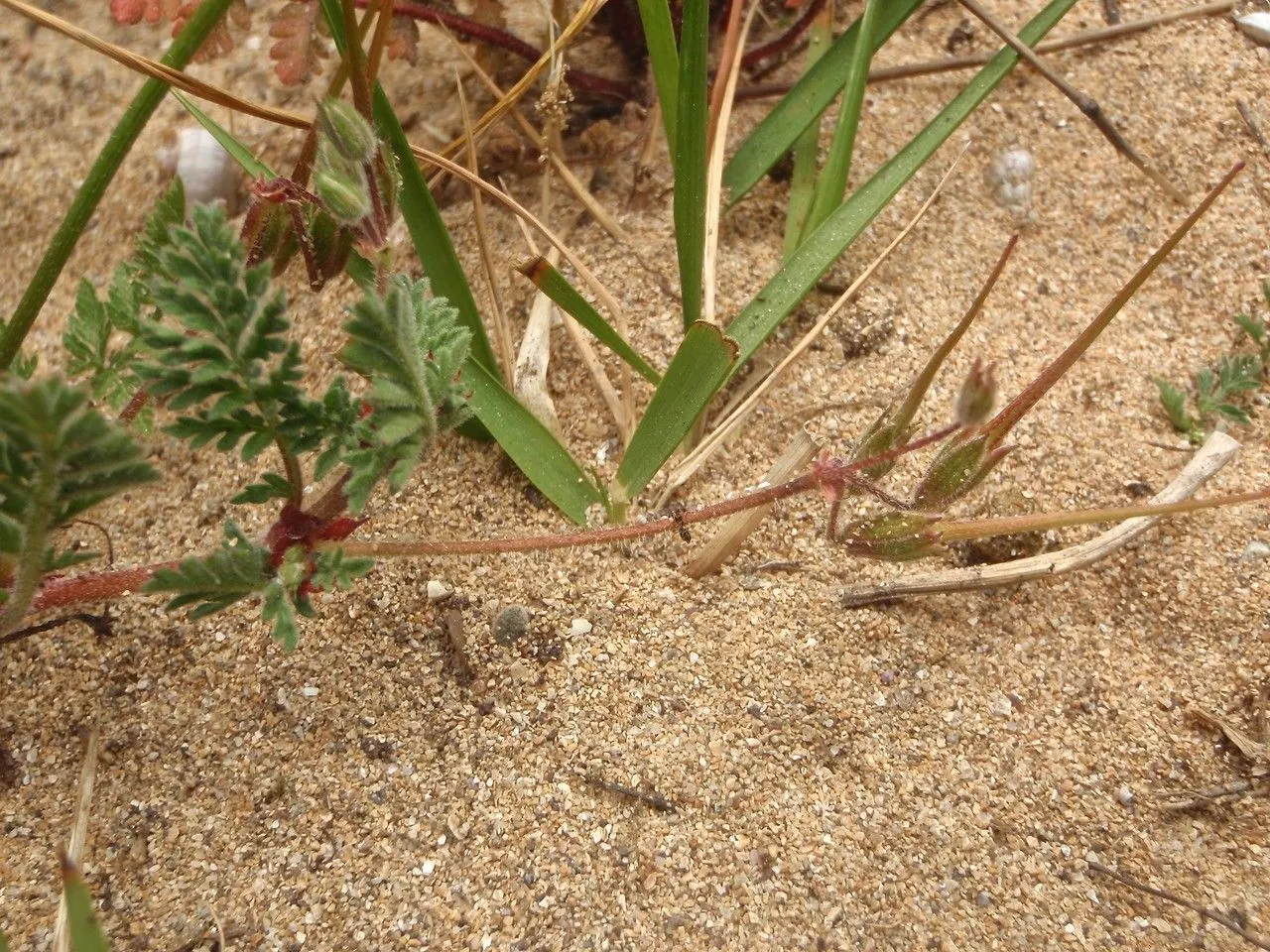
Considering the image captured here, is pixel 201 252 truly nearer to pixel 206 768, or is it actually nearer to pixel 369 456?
pixel 369 456

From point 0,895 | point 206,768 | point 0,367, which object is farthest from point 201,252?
point 0,895

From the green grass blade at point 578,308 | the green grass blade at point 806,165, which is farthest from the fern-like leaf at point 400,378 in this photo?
the green grass blade at point 806,165

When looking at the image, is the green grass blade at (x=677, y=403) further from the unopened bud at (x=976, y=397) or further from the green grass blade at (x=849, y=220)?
the unopened bud at (x=976, y=397)

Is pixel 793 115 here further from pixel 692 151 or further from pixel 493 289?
pixel 493 289

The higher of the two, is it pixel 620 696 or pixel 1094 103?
pixel 1094 103

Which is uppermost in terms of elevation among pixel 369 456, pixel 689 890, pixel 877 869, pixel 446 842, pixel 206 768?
pixel 369 456
